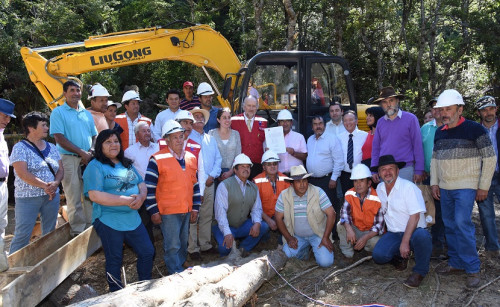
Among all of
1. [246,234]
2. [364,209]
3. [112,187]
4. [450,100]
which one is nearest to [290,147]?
[246,234]

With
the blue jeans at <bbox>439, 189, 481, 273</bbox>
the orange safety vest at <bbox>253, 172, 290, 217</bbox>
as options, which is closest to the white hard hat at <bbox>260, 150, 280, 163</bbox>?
the orange safety vest at <bbox>253, 172, 290, 217</bbox>

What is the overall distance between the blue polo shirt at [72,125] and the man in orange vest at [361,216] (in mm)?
3434

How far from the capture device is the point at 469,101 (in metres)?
15.9

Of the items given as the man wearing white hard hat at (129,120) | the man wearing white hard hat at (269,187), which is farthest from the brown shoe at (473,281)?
the man wearing white hard hat at (129,120)

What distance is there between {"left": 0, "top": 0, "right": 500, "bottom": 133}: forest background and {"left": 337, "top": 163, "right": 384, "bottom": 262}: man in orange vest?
8814 mm

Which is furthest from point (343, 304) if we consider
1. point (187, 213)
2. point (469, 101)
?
point (469, 101)

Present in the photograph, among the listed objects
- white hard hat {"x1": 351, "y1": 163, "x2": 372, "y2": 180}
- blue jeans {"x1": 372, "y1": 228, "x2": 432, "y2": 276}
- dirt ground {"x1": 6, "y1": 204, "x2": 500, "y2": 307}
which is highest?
white hard hat {"x1": 351, "y1": 163, "x2": 372, "y2": 180}

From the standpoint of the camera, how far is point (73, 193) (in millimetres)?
5965

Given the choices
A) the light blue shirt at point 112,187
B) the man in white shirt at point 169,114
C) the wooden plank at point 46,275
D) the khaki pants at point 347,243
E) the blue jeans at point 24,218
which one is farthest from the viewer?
the man in white shirt at point 169,114

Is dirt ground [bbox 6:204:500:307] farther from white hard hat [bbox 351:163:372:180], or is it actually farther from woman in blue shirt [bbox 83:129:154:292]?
white hard hat [bbox 351:163:372:180]

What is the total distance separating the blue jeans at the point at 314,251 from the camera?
5715 mm

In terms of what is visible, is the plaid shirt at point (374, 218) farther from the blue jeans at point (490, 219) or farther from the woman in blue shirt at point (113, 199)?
the woman in blue shirt at point (113, 199)

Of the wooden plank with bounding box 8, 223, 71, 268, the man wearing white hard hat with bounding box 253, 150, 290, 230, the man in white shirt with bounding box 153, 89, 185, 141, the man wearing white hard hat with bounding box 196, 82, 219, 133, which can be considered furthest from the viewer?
the man wearing white hard hat with bounding box 196, 82, 219, 133

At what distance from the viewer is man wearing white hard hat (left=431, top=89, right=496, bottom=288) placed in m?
5.01
